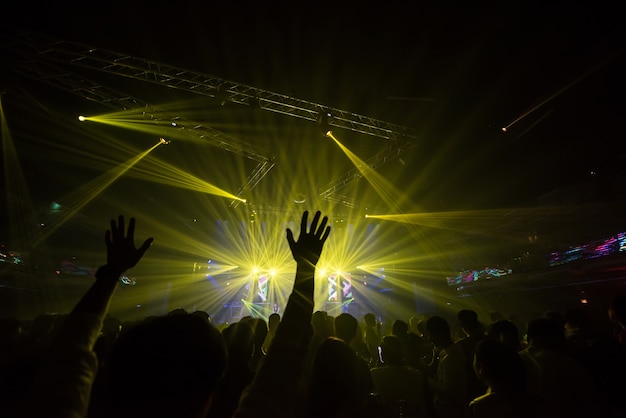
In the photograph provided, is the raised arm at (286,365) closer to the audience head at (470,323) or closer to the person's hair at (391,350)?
the person's hair at (391,350)

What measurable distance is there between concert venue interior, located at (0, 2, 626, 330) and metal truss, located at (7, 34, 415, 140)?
0.05m

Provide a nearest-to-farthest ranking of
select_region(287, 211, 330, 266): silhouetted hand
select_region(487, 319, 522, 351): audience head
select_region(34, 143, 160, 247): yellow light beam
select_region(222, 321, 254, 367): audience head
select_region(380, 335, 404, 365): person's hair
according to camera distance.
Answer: select_region(287, 211, 330, 266): silhouetted hand
select_region(222, 321, 254, 367): audience head
select_region(380, 335, 404, 365): person's hair
select_region(487, 319, 522, 351): audience head
select_region(34, 143, 160, 247): yellow light beam

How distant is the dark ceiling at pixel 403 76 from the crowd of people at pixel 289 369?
4.45m

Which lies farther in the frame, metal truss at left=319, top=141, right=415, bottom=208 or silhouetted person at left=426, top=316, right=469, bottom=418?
metal truss at left=319, top=141, right=415, bottom=208

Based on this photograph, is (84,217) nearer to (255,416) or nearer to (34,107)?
(34,107)

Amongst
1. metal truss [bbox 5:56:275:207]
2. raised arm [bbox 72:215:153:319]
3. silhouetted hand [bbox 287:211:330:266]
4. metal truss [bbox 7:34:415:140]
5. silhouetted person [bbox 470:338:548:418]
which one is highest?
metal truss [bbox 7:34:415:140]

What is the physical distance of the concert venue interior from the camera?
5.29 metres

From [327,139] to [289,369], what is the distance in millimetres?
7795

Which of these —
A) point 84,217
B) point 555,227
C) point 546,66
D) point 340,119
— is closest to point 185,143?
point 340,119

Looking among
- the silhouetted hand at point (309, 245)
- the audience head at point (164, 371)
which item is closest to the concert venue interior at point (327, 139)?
the silhouetted hand at point (309, 245)

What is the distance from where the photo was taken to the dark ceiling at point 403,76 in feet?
16.4

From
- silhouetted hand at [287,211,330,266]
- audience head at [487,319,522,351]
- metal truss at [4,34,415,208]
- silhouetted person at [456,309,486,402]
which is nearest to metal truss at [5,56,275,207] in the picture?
metal truss at [4,34,415,208]

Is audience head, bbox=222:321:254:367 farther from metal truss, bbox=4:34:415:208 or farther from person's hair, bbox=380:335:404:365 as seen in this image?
metal truss, bbox=4:34:415:208

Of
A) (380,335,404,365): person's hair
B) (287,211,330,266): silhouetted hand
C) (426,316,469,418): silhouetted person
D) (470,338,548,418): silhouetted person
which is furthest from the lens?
(380,335,404,365): person's hair
